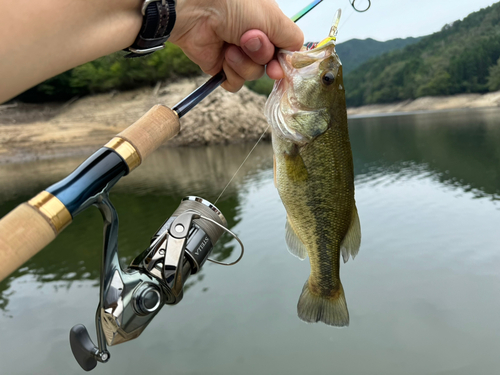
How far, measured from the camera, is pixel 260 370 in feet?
13.0

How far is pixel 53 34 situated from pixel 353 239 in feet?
4.88

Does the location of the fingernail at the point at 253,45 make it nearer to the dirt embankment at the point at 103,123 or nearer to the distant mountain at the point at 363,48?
the dirt embankment at the point at 103,123

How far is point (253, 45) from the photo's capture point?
5.61 ft

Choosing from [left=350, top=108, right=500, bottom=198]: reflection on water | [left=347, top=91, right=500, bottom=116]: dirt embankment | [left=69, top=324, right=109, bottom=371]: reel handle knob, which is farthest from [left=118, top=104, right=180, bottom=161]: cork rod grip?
[left=347, top=91, right=500, bottom=116]: dirt embankment

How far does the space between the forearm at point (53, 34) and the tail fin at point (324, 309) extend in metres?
1.43

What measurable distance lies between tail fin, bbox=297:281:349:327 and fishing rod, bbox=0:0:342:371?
0.56 metres

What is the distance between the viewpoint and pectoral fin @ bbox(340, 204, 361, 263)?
1.81 m

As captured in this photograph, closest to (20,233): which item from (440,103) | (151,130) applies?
(151,130)

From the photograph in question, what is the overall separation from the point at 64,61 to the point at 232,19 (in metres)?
0.87

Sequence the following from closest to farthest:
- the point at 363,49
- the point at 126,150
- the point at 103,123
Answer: the point at 126,150 < the point at 103,123 < the point at 363,49

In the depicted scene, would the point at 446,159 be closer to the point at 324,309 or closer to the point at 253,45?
the point at 324,309

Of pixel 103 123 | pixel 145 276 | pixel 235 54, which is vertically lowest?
pixel 103 123

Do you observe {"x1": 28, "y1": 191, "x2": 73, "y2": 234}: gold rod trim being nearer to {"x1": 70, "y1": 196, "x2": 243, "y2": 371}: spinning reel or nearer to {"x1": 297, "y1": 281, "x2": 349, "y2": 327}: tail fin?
{"x1": 70, "y1": 196, "x2": 243, "y2": 371}: spinning reel

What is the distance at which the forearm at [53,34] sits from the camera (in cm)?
90
